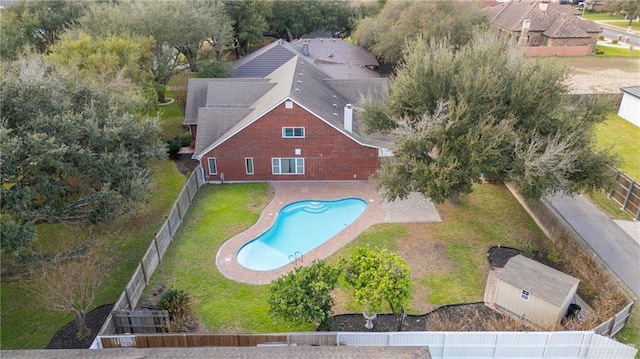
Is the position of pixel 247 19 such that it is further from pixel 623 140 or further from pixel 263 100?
pixel 623 140

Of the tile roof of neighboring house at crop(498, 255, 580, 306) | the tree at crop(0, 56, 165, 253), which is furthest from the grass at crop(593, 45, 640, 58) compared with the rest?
the tree at crop(0, 56, 165, 253)

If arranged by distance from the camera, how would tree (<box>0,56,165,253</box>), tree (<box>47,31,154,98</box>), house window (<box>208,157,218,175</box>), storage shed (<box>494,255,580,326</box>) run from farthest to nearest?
tree (<box>47,31,154,98</box>)
house window (<box>208,157,218,175</box>)
storage shed (<box>494,255,580,326</box>)
tree (<box>0,56,165,253</box>)

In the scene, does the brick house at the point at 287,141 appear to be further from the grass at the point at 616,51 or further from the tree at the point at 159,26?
the grass at the point at 616,51

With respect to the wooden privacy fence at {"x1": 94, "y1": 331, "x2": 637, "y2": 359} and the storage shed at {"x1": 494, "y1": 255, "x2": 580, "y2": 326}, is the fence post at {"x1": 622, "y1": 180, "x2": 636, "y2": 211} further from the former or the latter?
the wooden privacy fence at {"x1": 94, "y1": 331, "x2": 637, "y2": 359}

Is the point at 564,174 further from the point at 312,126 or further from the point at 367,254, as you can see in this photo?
the point at 312,126

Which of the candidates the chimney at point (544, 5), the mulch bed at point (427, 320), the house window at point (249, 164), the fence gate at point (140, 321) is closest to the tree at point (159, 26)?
the house window at point (249, 164)

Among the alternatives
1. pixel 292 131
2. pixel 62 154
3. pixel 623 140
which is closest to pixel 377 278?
pixel 62 154
